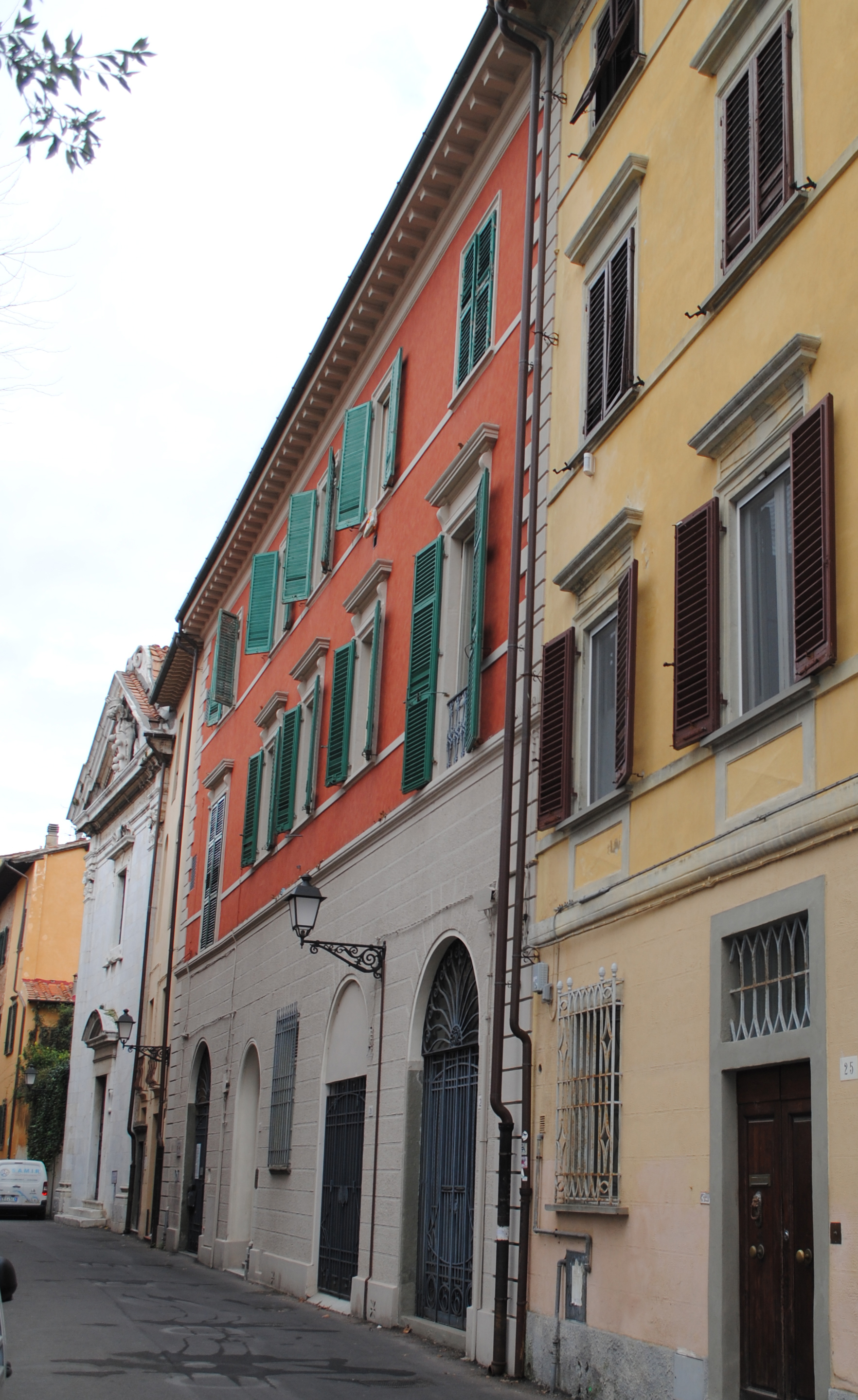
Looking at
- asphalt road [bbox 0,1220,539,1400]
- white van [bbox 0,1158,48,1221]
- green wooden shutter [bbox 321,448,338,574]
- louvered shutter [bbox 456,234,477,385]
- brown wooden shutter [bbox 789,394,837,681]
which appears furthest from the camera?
white van [bbox 0,1158,48,1221]

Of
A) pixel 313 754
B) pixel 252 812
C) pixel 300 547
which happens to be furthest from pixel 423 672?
pixel 252 812

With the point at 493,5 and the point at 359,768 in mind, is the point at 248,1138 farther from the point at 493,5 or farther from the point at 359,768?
the point at 493,5

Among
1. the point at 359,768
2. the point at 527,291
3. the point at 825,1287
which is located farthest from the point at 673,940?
the point at 359,768

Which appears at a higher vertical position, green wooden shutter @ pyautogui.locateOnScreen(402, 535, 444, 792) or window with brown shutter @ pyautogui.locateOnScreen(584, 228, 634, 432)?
window with brown shutter @ pyautogui.locateOnScreen(584, 228, 634, 432)

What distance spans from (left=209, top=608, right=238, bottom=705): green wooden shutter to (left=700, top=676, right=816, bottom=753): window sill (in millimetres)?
17359

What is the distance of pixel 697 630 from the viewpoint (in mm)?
8812

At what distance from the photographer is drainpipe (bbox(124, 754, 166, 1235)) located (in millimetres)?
29672

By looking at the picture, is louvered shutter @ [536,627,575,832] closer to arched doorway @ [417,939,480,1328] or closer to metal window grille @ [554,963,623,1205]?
metal window grille @ [554,963,623,1205]

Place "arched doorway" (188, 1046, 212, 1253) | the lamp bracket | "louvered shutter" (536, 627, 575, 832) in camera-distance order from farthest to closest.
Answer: "arched doorway" (188, 1046, 212, 1253) → the lamp bracket → "louvered shutter" (536, 627, 575, 832)

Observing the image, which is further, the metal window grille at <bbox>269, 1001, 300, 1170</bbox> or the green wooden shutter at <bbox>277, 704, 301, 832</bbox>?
the green wooden shutter at <bbox>277, 704, 301, 832</bbox>

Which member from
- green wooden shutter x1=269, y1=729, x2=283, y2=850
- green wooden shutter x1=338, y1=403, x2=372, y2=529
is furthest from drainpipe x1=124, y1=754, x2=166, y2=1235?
green wooden shutter x1=338, y1=403, x2=372, y2=529

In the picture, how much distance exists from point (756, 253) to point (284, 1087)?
1269 centimetres

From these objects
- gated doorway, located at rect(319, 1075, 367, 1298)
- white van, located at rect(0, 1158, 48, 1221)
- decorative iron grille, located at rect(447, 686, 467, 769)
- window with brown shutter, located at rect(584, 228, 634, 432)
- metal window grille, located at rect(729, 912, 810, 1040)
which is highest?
window with brown shutter, located at rect(584, 228, 634, 432)

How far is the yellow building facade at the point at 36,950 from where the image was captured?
146 feet
